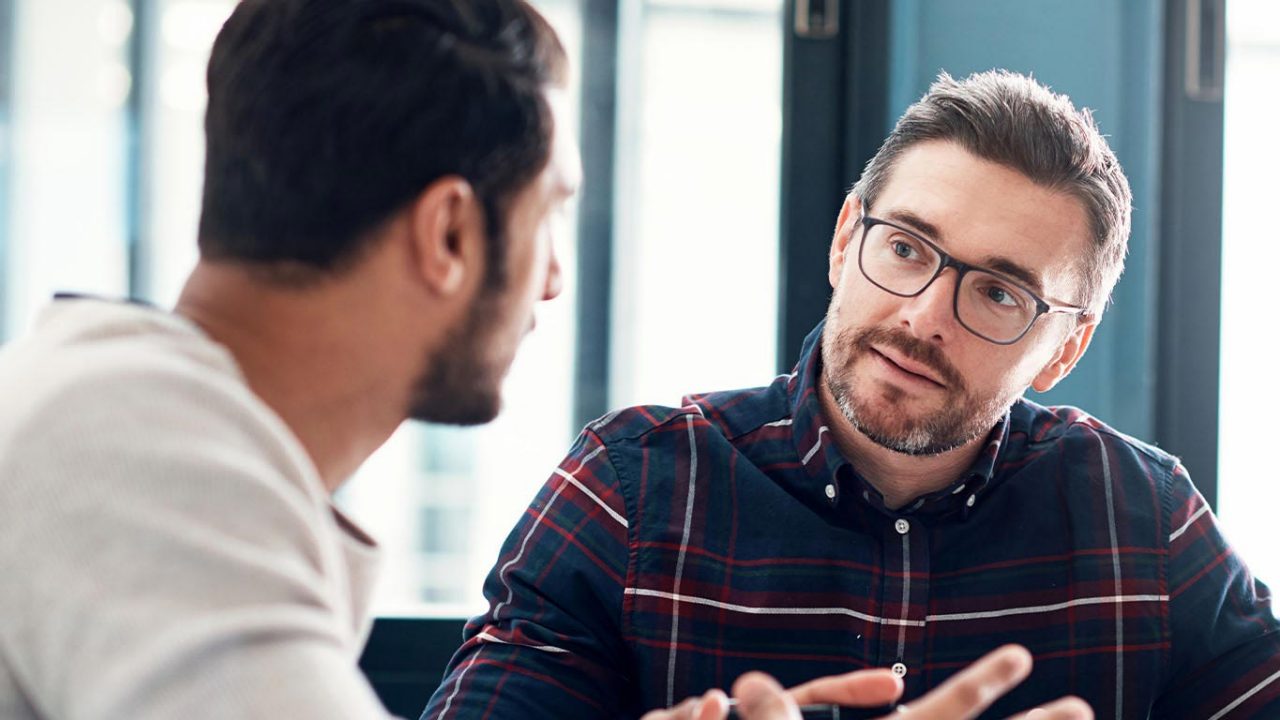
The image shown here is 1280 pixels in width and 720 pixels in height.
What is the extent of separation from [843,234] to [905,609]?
475mm

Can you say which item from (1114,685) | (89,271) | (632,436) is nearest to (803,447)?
(632,436)

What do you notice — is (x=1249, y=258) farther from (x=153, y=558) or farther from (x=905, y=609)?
(x=153, y=558)

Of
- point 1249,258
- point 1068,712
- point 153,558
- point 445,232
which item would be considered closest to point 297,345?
point 445,232

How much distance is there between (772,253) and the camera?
6.53 feet

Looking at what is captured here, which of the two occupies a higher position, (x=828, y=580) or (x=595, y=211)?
(x=595, y=211)

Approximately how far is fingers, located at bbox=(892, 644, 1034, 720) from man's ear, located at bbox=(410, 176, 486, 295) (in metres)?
0.41

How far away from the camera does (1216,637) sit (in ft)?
4.23

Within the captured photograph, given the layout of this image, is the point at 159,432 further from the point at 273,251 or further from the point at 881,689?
the point at 881,689

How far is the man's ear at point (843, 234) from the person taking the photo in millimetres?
1421

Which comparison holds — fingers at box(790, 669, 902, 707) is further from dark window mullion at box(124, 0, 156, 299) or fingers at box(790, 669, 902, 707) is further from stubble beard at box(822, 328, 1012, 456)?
dark window mullion at box(124, 0, 156, 299)

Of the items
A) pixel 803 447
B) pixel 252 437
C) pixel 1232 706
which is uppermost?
pixel 252 437

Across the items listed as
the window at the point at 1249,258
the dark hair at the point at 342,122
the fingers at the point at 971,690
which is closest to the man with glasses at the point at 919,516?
the fingers at the point at 971,690

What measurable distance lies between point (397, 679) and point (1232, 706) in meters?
1.21

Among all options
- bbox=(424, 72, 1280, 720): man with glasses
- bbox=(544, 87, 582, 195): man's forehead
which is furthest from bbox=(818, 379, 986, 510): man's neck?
bbox=(544, 87, 582, 195): man's forehead
